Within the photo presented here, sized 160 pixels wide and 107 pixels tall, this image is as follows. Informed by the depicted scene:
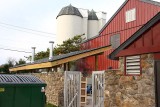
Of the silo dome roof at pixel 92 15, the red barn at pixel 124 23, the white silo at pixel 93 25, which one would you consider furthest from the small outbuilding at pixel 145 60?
the silo dome roof at pixel 92 15

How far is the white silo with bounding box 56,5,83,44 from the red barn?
13.9 m

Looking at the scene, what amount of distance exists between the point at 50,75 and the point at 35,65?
235 centimetres

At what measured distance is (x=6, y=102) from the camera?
285 inches

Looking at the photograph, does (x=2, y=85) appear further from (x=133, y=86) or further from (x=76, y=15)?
(x=76, y=15)

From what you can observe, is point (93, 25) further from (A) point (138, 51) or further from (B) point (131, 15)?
(A) point (138, 51)

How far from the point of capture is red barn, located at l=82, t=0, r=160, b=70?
23.3 meters

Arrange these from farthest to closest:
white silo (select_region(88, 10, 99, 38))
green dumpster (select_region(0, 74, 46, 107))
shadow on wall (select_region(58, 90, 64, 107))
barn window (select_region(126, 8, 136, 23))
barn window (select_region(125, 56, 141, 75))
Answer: white silo (select_region(88, 10, 99, 38))
barn window (select_region(126, 8, 136, 23))
shadow on wall (select_region(58, 90, 64, 107))
barn window (select_region(125, 56, 141, 75))
green dumpster (select_region(0, 74, 46, 107))

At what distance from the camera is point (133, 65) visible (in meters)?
9.70

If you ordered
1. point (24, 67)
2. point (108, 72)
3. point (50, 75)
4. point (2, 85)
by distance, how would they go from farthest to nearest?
1. point (24, 67)
2. point (50, 75)
3. point (108, 72)
4. point (2, 85)

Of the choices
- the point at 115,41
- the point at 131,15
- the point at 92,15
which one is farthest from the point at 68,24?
the point at 131,15

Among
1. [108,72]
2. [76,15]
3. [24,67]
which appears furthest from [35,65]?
[76,15]

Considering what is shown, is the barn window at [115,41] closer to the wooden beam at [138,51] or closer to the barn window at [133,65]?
the wooden beam at [138,51]

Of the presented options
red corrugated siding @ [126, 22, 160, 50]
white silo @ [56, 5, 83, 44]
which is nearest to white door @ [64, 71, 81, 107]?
red corrugated siding @ [126, 22, 160, 50]

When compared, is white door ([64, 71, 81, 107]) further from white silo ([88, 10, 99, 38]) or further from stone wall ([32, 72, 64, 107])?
white silo ([88, 10, 99, 38])
